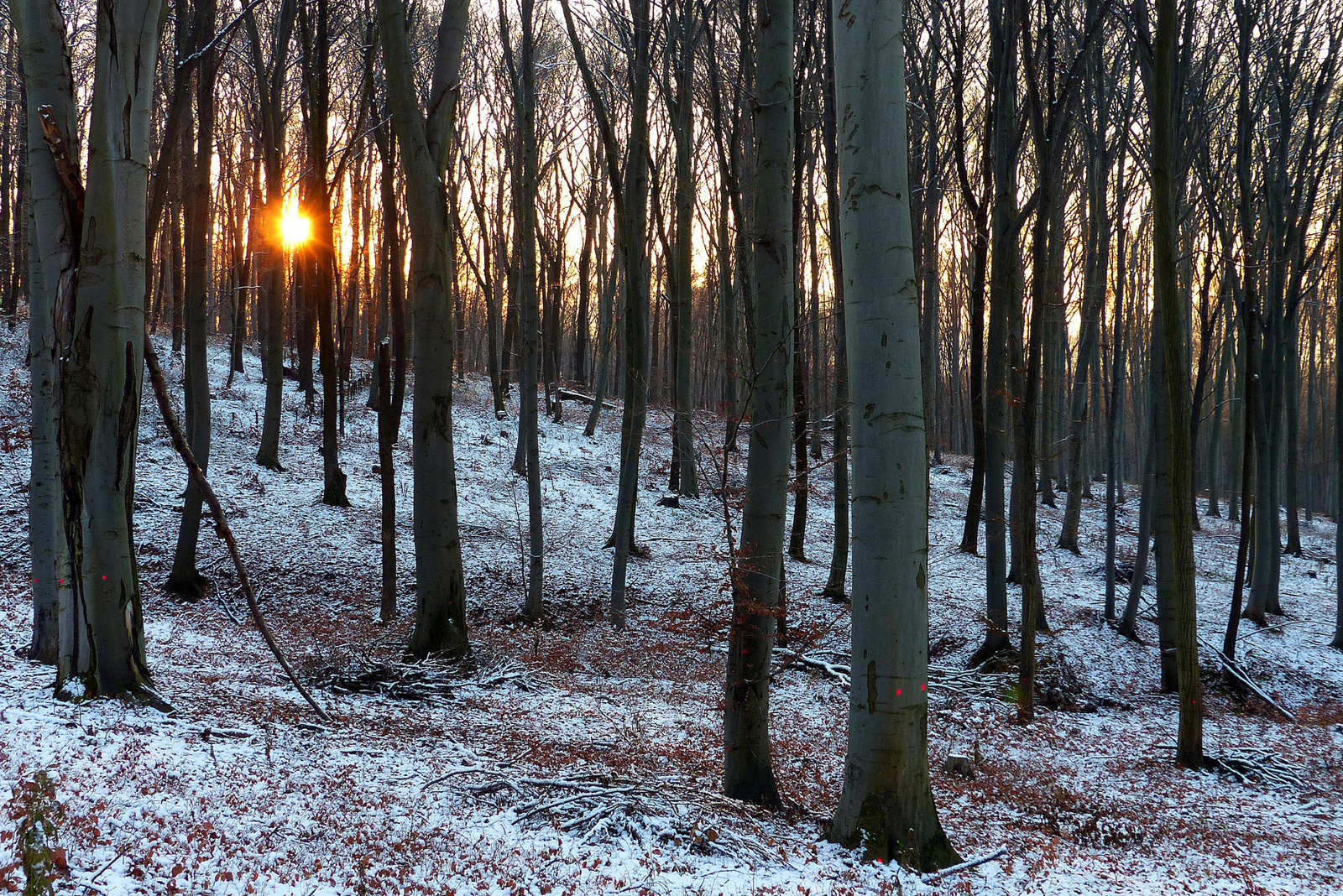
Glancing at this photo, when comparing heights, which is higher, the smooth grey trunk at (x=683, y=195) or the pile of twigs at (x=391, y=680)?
the smooth grey trunk at (x=683, y=195)

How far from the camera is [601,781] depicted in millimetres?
4711

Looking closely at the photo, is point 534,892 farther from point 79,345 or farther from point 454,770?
point 79,345

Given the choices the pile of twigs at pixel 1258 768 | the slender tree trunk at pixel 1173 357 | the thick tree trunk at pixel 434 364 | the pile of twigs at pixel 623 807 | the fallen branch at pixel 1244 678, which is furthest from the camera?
the fallen branch at pixel 1244 678

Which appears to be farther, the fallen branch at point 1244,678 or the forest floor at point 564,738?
the fallen branch at point 1244,678

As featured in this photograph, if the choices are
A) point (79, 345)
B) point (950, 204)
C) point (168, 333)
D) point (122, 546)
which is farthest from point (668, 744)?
point (168, 333)

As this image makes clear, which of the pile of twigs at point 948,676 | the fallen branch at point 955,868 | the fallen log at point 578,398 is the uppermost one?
the fallen log at point 578,398

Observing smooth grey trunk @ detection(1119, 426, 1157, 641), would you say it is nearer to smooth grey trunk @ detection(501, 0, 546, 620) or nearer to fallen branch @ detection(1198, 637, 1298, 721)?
fallen branch @ detection(1198, 637, 1298, 721)

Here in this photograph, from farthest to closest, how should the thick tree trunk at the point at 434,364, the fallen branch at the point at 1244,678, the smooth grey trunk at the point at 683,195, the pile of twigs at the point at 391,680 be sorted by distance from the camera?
1. the smooth grey trunk at the point at 683,195
2. the fallen branch at the point at 1244,678
3. the thick tree trunk at the point at 434,364
4. the pile of twigs at the point at 391,680

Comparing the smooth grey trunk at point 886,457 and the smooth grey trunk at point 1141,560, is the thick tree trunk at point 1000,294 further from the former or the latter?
the smooth grey trunk at point 886,457

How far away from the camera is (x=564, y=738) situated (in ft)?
21.0

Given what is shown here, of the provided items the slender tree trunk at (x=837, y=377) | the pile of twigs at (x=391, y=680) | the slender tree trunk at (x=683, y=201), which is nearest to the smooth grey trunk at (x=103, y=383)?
the pile of twigs at (x=391, y=680)

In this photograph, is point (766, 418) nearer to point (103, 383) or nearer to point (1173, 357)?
point (1173, 357)

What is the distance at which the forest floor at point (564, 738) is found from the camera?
3652 millimetres

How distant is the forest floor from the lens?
3652 millimetres
